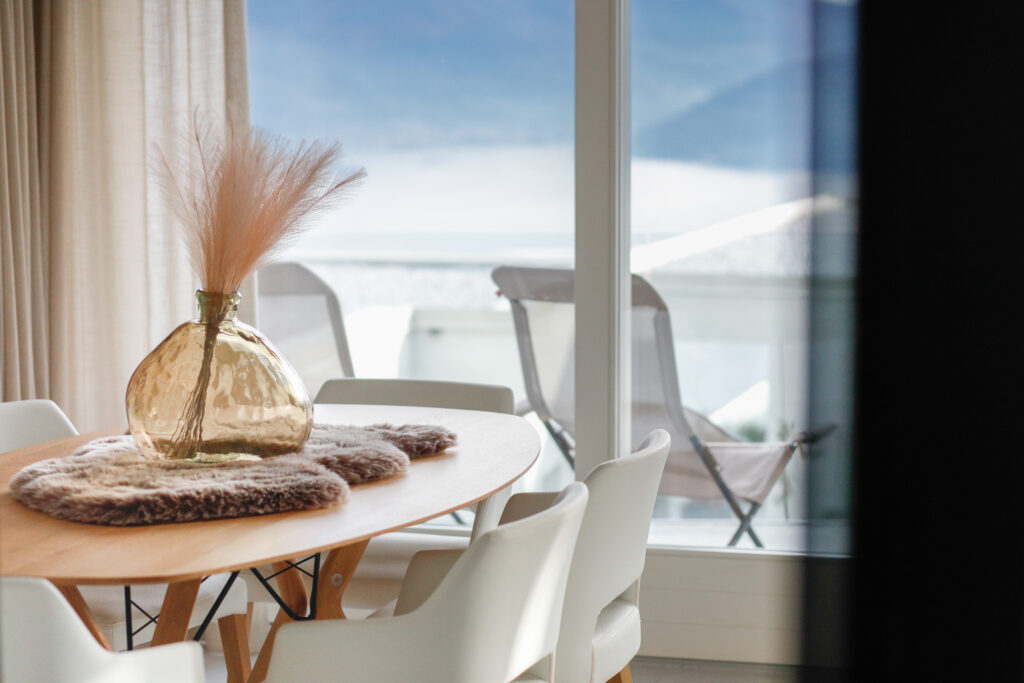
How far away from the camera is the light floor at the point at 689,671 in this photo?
2793 millimetres

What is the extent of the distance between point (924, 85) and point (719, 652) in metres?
2.62

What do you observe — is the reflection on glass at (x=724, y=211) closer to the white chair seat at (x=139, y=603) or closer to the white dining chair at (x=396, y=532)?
the white dining chair at (x=396, y=532)

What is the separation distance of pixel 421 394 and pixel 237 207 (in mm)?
1183

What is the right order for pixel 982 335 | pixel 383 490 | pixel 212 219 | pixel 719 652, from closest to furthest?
pixel 982 335 < pixel 383 490 < pixel 212 219 < pixel 719 652

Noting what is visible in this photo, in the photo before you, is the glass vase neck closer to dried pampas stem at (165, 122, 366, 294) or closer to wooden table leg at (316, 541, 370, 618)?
dried pampas stem at (165, 122, 366, 294)

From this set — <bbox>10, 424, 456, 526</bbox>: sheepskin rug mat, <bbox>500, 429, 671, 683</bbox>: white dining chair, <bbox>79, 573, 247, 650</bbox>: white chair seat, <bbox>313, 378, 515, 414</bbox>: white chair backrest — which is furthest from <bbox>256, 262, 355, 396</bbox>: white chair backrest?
<bbox>500, 429, 671, 683</bbox>: white dining chair

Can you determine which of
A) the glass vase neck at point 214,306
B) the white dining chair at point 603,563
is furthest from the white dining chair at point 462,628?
the glass vase neck at point 214,306

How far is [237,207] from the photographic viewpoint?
61.9 inches

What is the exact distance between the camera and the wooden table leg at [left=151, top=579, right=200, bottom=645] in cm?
167

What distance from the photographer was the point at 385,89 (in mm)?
3193

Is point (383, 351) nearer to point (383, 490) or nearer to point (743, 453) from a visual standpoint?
point (743, 453)

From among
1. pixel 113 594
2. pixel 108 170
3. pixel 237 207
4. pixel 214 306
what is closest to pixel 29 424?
pixel 113 594

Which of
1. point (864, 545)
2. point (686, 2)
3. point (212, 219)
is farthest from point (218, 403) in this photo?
point (686, 2)

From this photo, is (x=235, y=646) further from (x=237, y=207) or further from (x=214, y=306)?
(x=237, y=207)
